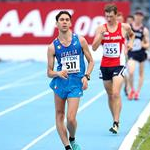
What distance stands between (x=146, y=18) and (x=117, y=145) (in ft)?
68.0

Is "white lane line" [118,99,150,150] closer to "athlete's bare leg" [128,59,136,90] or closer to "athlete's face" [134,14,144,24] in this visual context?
"athlete's bare leg" [128,59,136,90]

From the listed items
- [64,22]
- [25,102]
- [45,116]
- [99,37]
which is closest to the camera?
[64,22]

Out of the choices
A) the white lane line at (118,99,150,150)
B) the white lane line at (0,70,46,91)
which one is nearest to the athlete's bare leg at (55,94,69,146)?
the white lane line at (118,99,150,150)

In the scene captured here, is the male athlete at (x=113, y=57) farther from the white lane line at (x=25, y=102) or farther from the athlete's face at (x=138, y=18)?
the athlete's face at (x=138, y=18)

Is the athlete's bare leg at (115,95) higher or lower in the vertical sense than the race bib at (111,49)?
lower

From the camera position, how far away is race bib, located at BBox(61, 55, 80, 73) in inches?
393

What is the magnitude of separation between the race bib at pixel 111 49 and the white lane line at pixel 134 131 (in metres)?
1.31

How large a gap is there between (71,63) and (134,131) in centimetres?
285

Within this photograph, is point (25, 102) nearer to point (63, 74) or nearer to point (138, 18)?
point (138, 18)

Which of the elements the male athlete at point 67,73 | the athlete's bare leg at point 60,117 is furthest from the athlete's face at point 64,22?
the athlete's bare leg at point 60,117

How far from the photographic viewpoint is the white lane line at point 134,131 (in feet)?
35.8

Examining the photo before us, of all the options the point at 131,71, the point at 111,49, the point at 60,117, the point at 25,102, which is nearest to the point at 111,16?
the point at 111,49

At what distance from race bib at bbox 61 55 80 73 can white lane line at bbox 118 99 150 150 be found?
4.78 feet

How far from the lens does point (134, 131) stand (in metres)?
12.4
